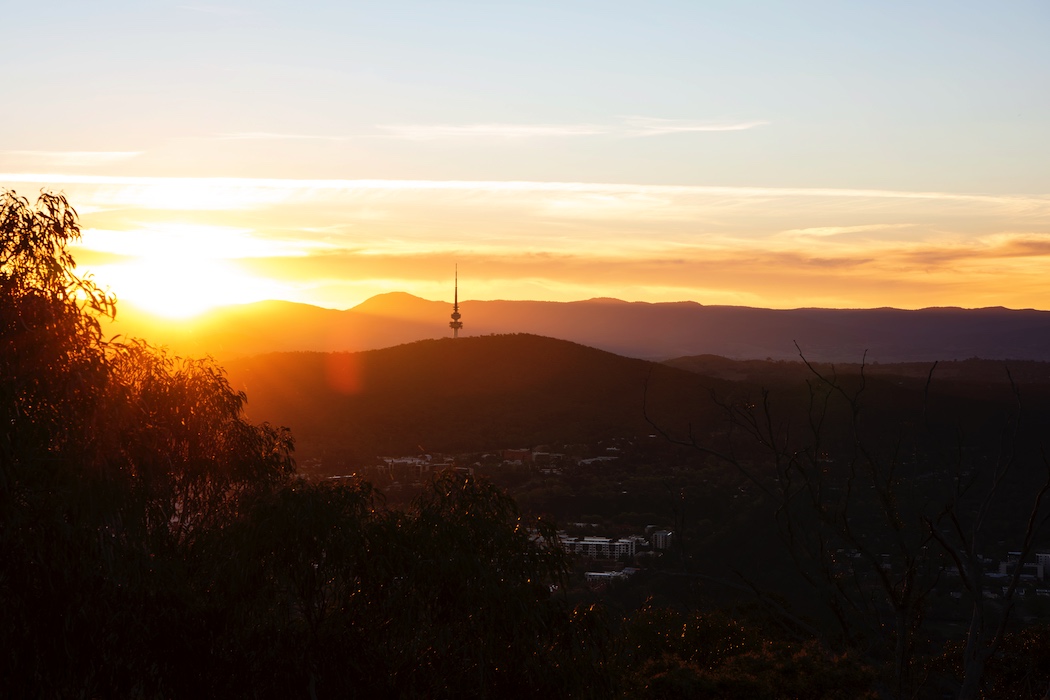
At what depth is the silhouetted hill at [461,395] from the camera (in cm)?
5456

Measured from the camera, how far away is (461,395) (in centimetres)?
6594

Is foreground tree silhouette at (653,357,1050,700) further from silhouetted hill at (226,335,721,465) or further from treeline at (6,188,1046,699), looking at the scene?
silhouetted hill at (226,335,721,465)

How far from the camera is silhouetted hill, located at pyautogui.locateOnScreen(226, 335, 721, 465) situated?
5456cm

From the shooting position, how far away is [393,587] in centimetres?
1035

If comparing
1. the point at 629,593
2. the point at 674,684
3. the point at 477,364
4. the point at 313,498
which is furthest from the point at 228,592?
the point at 477,364

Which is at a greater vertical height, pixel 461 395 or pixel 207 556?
pixel 207 556

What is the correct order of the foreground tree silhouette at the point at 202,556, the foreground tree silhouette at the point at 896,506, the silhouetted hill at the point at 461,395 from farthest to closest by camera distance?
the silhouetted hill at the point at 461,395 < the foreground tree silhouette at the point at 202,556 < the foreground tree silhouette at the point at 896,506

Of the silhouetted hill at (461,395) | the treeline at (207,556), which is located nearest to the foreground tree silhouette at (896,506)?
the treeline at (207,556)

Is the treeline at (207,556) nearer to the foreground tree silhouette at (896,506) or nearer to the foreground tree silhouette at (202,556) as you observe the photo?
the foreground tree silhouette at (202,556)

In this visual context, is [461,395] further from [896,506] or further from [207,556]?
[896,506]

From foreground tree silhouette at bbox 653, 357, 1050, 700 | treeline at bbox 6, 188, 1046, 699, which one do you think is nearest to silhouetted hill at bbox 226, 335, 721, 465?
foreground tree silhouette at bbox 653, 357, 1050, 700

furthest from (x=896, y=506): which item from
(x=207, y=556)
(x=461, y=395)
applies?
(x=461, y=395)

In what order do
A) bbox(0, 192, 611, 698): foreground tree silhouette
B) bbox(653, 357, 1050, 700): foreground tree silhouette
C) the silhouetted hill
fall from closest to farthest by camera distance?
bbox(653, 357, 1050, 700): foreground tree silhouette → bbox(0, 192, 611, 698): foreground tree silhouette → the silhouetted hill

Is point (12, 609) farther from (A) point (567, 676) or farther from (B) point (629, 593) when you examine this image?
(B) point (629, 593)
